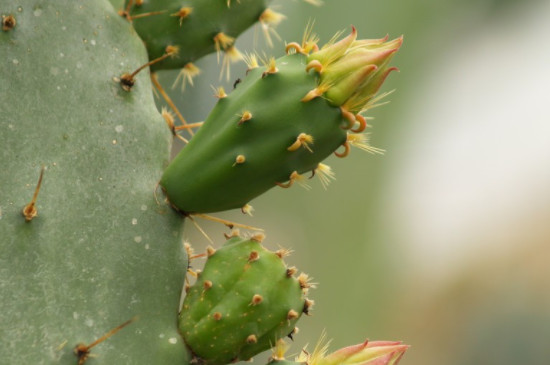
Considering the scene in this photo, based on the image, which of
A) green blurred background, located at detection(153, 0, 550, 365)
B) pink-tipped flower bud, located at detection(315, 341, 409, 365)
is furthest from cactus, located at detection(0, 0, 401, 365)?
green blurred background, located at detection(153, 0, 550, 365)

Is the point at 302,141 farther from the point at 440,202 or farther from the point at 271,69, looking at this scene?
the point at 440,202

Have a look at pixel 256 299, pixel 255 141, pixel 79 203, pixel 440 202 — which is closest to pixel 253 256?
pixel 256 299

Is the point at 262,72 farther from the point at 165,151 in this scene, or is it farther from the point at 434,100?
the point at 434,100

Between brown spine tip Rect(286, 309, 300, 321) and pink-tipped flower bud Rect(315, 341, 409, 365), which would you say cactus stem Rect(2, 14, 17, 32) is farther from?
pink-tipped flower bud Rect(315, 341, 409, 365)

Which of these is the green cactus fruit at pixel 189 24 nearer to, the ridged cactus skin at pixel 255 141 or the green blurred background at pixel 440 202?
the ridged cactus skin at pixel 255 141

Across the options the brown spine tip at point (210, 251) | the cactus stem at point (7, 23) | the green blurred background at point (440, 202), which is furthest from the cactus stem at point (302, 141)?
the green blurred background at point (440, 202)

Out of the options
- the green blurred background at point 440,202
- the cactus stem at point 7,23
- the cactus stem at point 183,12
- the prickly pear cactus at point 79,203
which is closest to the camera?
the prickly pear cactus at point 79,203

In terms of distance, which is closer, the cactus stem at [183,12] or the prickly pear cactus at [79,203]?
the prickly pear cactus at [79,203]

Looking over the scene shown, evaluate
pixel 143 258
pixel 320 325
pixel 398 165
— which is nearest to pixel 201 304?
pixel 143 258
